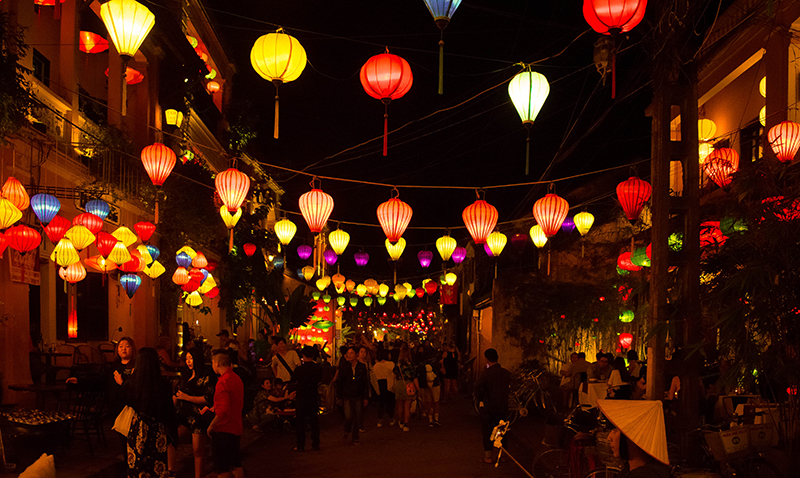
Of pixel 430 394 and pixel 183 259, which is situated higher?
pixel 183 259

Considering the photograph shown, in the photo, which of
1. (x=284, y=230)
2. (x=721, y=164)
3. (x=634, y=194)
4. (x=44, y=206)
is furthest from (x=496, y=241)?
(x=44, y=206)

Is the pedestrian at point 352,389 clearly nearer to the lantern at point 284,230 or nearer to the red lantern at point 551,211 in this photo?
the red lantern at point 551,211

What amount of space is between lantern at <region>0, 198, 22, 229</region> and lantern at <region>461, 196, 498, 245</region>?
7869mm

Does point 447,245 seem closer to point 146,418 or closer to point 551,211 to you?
point 551,211

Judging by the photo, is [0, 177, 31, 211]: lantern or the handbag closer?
the handbag

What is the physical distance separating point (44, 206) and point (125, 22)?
4.42 m

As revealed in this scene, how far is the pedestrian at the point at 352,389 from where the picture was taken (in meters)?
13.7

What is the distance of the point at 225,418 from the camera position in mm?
8234

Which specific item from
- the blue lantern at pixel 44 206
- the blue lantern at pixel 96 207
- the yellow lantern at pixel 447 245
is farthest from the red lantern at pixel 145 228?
the yellow lantern at pixel 447 245

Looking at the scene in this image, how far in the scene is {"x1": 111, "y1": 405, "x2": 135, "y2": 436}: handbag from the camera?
287 inches

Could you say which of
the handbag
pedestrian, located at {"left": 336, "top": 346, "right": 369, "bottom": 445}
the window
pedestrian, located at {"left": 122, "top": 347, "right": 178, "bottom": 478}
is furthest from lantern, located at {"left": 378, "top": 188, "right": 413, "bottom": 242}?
the window

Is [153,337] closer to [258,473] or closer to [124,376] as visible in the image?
[258,473]

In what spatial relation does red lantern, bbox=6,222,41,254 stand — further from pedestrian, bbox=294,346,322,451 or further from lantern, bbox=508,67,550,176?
lantern, bbox=508,67,550,176

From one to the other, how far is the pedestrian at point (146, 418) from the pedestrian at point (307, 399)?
5396mm
